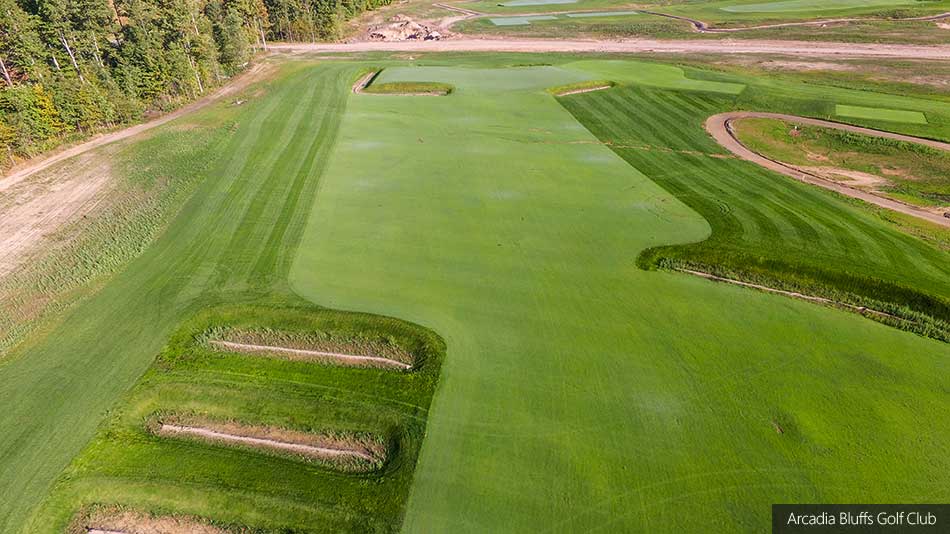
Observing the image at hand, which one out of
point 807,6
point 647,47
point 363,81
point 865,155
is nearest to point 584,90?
point 363,81

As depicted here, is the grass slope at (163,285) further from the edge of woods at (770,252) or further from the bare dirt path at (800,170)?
the bare dirt path at (800,170)

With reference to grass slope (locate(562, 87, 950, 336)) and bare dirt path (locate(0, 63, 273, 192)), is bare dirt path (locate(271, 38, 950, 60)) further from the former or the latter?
grass slope (locate(562, 87, 950, 336))

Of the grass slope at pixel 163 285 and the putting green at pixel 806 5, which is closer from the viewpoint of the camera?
the grass slope at pixel 163 285

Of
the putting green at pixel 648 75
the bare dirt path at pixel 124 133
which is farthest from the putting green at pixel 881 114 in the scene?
the bare dirt path at pixel 124 133

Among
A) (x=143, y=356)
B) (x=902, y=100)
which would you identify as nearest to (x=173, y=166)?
(x=143, y=356)

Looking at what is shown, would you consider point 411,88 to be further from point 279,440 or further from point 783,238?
point 279,440

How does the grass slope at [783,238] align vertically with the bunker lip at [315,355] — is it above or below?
above
